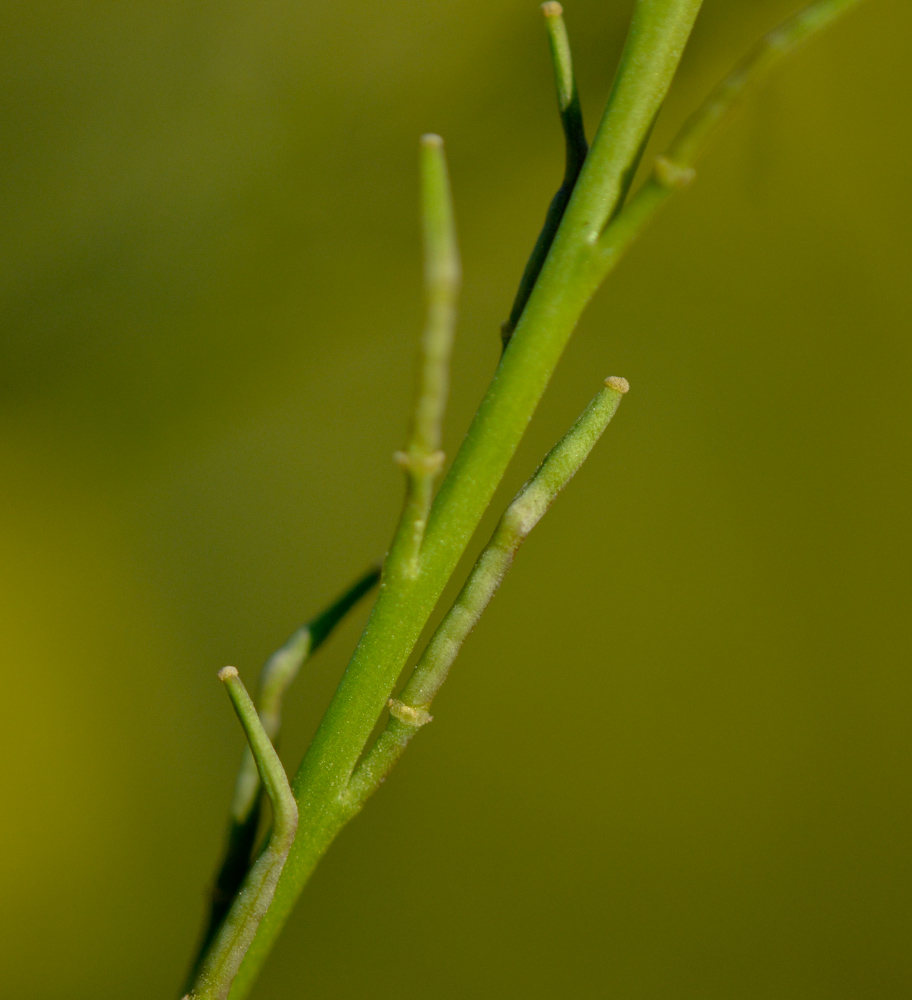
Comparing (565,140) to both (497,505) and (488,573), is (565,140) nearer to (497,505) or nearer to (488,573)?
(488,573)

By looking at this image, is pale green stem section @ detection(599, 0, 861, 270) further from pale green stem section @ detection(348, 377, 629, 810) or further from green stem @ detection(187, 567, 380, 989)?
green stem @ detection(187, 567, 380, 989)

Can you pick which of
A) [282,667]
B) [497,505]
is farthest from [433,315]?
[497,505]

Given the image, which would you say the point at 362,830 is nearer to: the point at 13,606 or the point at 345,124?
the point at 13,606

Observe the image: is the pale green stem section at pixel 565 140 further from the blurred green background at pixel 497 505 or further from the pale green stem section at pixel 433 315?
the blurred green background at pixel 497 505

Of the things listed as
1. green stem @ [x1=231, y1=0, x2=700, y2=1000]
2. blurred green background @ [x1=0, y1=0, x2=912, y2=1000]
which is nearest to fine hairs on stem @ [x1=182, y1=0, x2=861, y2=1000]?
green stem @ [x1=231, y1=0, x2=700, y2=1000]

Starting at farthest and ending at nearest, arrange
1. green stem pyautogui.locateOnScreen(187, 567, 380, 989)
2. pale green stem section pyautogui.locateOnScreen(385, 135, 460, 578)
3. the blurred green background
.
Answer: the blurred green background, green stem pyautogui.locateOnScreen(187, 567, 380, 989), pale green stem section pyautogui.locateOnScreen(385, 135, 460, 578)
